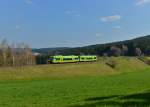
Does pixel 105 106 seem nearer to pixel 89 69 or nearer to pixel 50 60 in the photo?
pixel 89 69

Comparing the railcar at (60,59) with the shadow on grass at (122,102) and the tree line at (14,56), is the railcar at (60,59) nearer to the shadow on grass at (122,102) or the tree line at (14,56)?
the tree line at (14,56)

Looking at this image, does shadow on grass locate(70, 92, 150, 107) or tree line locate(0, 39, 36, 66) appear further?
tree line locate(0, 39, 36, 66)

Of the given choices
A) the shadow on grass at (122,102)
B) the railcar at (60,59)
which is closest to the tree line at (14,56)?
the railcar at (60,59)

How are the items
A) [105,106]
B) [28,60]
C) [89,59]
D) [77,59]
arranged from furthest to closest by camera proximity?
[28,60]
[89,59]
[77,59]
[105,106]

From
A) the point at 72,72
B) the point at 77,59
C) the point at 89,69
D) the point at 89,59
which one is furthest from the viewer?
the point at 89,59

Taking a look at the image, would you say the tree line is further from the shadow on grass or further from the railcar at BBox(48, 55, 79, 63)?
the shadow on grass

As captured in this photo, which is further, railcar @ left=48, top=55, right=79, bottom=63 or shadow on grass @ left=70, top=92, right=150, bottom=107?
railcar @ left=48, top=55, right=79, bottom=63

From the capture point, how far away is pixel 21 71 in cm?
7062

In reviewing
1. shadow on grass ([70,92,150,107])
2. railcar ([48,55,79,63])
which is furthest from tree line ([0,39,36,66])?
shadow on grass ([70,92,150,107])

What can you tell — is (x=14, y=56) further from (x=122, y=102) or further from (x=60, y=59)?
(x=122, y=102)

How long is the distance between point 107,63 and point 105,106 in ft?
284

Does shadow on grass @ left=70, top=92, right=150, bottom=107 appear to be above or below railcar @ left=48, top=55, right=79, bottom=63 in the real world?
below

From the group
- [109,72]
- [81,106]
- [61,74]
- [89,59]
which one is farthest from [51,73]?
[81,106]

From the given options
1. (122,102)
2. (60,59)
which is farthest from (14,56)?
(122,102)
